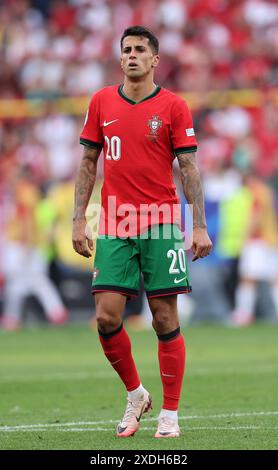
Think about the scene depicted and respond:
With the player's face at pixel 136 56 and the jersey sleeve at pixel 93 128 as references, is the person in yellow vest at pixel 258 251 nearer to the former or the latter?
the jersey sleeve at pixel 93 128

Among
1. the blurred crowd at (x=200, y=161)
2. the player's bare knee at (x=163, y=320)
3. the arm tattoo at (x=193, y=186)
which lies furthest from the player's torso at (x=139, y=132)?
the blurred crowd at (x=200, y=161)

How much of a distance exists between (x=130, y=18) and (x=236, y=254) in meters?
6.33

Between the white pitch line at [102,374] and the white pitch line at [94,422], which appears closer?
the white pitch line at [94,422]

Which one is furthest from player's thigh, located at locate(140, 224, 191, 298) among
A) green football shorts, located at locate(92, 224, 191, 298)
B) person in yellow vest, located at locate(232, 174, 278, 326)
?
person in yellow vest, located at locate(232, 174, 278, 326)

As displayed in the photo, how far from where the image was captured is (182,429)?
7777 mm

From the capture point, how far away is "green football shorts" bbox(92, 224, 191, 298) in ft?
24.4

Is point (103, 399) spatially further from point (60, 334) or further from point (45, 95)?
point (45, 95)

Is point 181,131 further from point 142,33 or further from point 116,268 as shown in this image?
point 116,268

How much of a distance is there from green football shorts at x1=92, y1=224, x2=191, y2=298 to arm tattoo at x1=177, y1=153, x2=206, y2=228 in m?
0.20

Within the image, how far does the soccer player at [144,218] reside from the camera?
7453mm

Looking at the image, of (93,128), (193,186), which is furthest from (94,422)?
(93,128)

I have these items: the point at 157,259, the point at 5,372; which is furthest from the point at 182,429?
the point at 5,372

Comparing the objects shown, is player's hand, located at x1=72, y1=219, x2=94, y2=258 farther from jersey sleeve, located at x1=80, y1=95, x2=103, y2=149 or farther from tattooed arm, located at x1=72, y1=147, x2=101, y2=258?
jersey sleeve, located at x1=80, y1=95, x2=103, y2=149

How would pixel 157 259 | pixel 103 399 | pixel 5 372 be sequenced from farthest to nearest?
1. pixel 5 372
2. pixel 103 399
3. pixel 157 259
